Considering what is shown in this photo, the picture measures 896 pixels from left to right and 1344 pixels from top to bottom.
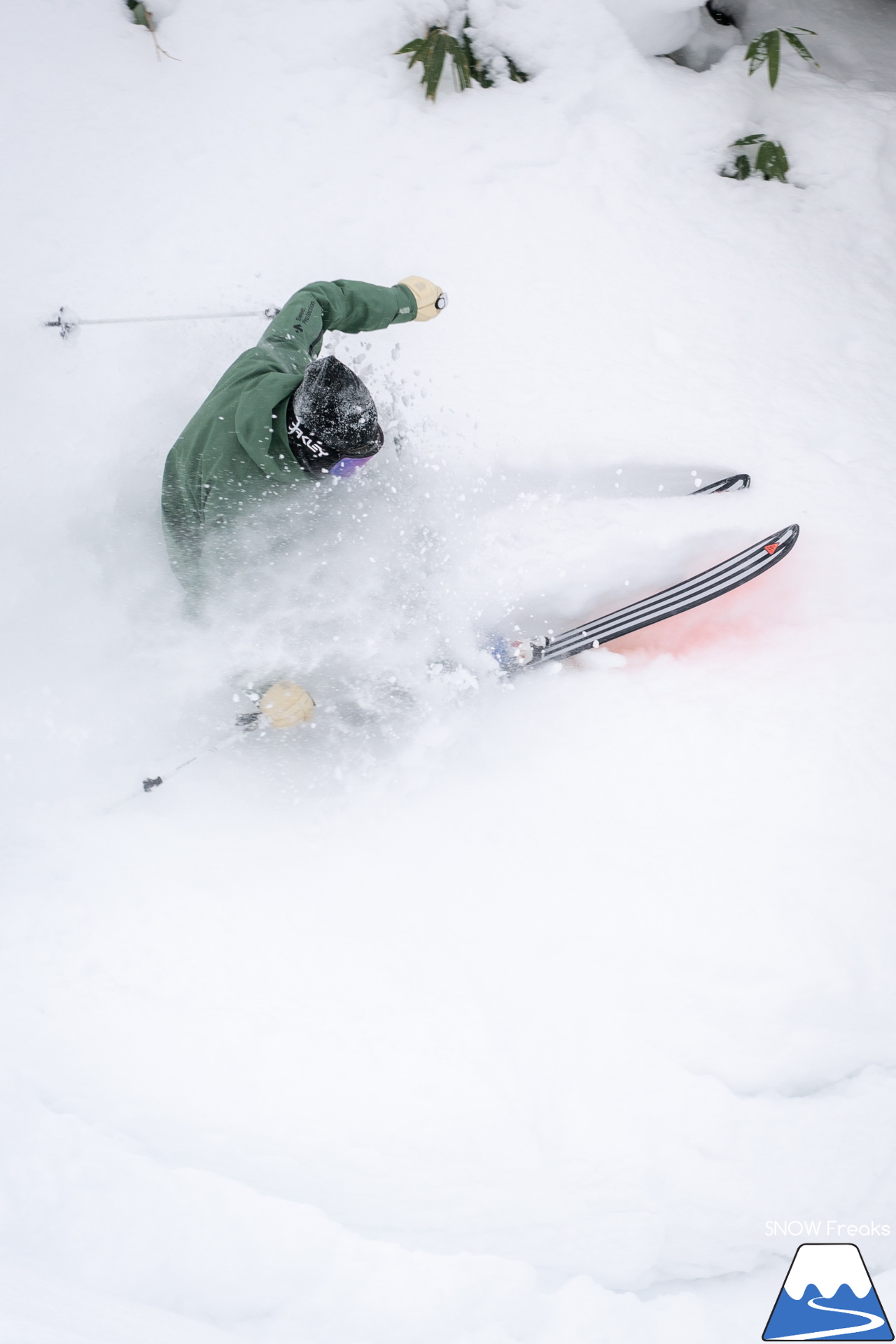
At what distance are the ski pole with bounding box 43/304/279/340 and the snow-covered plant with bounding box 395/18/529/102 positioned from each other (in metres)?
1.57

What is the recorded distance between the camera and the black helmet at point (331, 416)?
6.42 ft

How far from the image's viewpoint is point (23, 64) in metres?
3.48

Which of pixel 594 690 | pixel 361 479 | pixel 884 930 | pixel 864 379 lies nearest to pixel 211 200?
pixel 361 479

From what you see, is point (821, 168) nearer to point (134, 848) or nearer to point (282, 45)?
point (282, 45)

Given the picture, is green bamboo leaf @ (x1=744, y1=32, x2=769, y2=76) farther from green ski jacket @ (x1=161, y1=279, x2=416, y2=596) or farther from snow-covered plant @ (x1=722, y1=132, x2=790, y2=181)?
green ski jacket @ (x1=161, y1=279, x2=416, y2=596)

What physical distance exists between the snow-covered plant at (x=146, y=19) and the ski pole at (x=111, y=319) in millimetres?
1554

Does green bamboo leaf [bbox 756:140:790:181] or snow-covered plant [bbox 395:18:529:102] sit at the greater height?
snow-covered plant [bbox 395:18:529:102]

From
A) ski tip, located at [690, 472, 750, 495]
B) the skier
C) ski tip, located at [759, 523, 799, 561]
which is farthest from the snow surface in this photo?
the skier

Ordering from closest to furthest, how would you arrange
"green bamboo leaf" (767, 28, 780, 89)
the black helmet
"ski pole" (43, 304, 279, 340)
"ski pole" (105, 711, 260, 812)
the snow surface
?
1. the black helmet
2. the snow surface
3. "ski pole" (105, 711, 260, 812)
4. "ski pole" (43, 304, 279, 340)
5. "green bamboo leaf" (767, 28, 780, 89)

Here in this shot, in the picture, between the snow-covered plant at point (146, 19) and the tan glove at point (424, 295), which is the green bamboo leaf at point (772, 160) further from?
the snow-covered plant at point (146, 19)

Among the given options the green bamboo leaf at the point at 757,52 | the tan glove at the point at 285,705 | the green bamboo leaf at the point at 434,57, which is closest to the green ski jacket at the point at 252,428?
the tan glove at the point at 285,705

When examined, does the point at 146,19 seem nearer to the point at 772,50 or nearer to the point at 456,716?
the point at 772,50

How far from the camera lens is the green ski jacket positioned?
2.21 m

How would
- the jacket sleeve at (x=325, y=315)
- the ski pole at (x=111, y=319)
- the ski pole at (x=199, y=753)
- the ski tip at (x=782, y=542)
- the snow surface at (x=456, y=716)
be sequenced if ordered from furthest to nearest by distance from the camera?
1. the ski pole at (x=111, y=319)
2. the ski tip at (x=782, y=542)
3. the ski pole at (x=199, y=753)
4. the jacket sleeve at (x=325, y=315)
5. the snow surface at (x=456, y=716)
